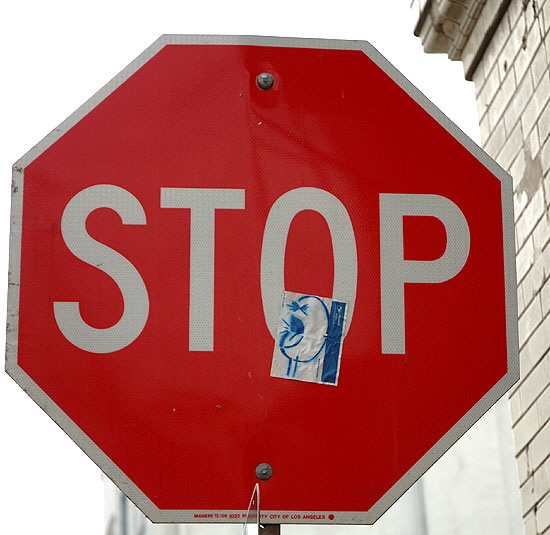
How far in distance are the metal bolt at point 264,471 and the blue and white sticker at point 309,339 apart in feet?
0.42

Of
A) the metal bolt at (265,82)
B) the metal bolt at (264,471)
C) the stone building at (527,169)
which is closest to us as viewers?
the metal bolt at (264,471)

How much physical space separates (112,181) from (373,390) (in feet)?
1.63

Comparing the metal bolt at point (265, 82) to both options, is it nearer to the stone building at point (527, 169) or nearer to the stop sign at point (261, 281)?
the stop sign at point (261, 281)

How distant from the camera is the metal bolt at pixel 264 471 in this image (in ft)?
4.40

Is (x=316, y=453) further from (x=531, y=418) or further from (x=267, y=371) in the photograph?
(x=531, y=418)

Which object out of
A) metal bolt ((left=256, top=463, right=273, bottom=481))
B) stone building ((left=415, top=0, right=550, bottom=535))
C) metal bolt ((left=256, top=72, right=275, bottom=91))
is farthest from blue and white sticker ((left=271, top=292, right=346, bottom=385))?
stone building ((left=415, top=0, right=550, bottom=535))

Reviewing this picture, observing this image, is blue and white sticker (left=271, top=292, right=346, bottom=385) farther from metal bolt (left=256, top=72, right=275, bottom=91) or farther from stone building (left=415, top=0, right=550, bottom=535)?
stone building (left=415, top=0, right=550, bottom=535)

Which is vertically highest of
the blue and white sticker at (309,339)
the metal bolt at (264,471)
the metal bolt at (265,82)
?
the metal bolt at (265,82)

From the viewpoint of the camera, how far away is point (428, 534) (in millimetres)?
4664

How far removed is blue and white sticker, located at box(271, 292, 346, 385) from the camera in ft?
4.54

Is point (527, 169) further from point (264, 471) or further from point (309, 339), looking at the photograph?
point (264, 471)

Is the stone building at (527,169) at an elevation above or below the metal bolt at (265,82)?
above

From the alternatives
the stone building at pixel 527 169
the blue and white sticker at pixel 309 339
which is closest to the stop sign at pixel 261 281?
the blue and white sticker at pixel 309 339

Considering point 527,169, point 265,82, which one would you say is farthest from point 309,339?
point 527,169
